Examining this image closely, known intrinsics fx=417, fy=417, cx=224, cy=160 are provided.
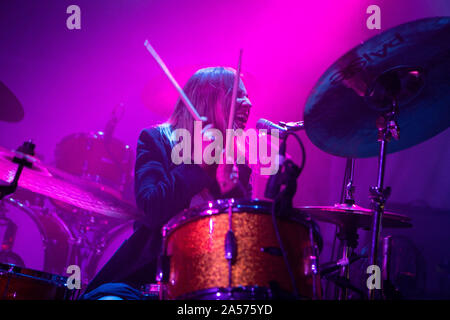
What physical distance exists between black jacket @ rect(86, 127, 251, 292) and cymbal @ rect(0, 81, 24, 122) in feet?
4.67

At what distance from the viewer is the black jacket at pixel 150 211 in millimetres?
1722

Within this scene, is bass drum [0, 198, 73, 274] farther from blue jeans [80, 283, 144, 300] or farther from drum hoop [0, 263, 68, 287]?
blue jeans [80, 283, 144, 300]

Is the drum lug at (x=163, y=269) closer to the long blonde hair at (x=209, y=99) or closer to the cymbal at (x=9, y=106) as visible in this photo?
the long blonde hair at (x=209, y=99)

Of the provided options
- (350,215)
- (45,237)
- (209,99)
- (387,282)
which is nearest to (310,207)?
(350,215)

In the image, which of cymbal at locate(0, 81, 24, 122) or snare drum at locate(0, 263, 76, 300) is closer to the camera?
snare drum at locate(0, 263, 76, 300)

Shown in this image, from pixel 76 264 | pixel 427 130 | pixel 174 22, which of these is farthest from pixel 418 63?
pixel 76 264

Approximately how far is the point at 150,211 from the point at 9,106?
1830mm

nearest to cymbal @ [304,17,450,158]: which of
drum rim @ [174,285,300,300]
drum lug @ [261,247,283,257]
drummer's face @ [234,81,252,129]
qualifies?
drummer's face @ [234,81,252,129]

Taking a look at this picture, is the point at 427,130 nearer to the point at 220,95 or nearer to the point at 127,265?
the point at 220,95

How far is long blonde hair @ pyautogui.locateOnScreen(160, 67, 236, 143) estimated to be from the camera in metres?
2.22

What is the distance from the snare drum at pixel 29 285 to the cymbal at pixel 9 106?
148 centimetres

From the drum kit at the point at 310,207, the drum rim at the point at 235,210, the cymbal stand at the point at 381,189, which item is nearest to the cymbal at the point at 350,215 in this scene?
the drum kit at the point at 310,207

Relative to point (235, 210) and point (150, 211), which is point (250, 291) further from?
point (150, 211)

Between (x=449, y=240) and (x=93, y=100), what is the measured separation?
331 centimetres
